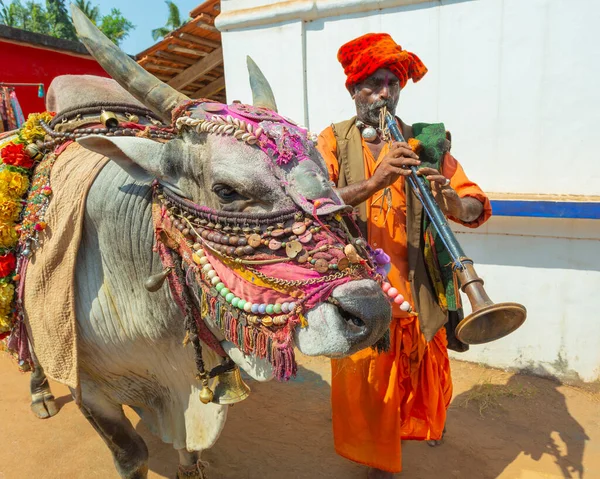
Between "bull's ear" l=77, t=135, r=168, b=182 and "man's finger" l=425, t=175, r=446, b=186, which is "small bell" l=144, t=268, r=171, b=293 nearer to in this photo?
"bull's ear" l=77, t=135, r=168, b=182

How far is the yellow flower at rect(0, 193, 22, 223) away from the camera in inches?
77.3

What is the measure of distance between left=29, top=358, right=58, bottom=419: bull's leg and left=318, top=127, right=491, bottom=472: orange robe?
2.35 meters

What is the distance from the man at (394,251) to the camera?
2318 millimetres

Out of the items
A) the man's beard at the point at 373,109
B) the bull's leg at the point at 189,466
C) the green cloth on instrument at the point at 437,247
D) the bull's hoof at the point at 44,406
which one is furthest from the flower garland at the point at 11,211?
the green cloth on instrument at the point at 437,247

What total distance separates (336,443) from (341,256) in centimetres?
176

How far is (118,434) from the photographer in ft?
7.48

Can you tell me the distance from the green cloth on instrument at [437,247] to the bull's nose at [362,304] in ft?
3.74

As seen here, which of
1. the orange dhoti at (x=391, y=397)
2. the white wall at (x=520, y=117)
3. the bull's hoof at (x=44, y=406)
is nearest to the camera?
the orange dhoti at (x=391, y=397)

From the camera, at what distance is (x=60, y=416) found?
11.5 ft

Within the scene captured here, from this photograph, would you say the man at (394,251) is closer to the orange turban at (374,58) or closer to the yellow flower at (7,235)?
the orange turban at (374,58)

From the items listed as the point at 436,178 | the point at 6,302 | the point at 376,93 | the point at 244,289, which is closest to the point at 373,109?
the point at 376,93

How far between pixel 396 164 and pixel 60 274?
4.89ft

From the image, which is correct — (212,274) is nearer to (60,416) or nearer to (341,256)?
(341,256)

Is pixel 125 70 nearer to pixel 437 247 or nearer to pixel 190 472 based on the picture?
pixel 437 247
